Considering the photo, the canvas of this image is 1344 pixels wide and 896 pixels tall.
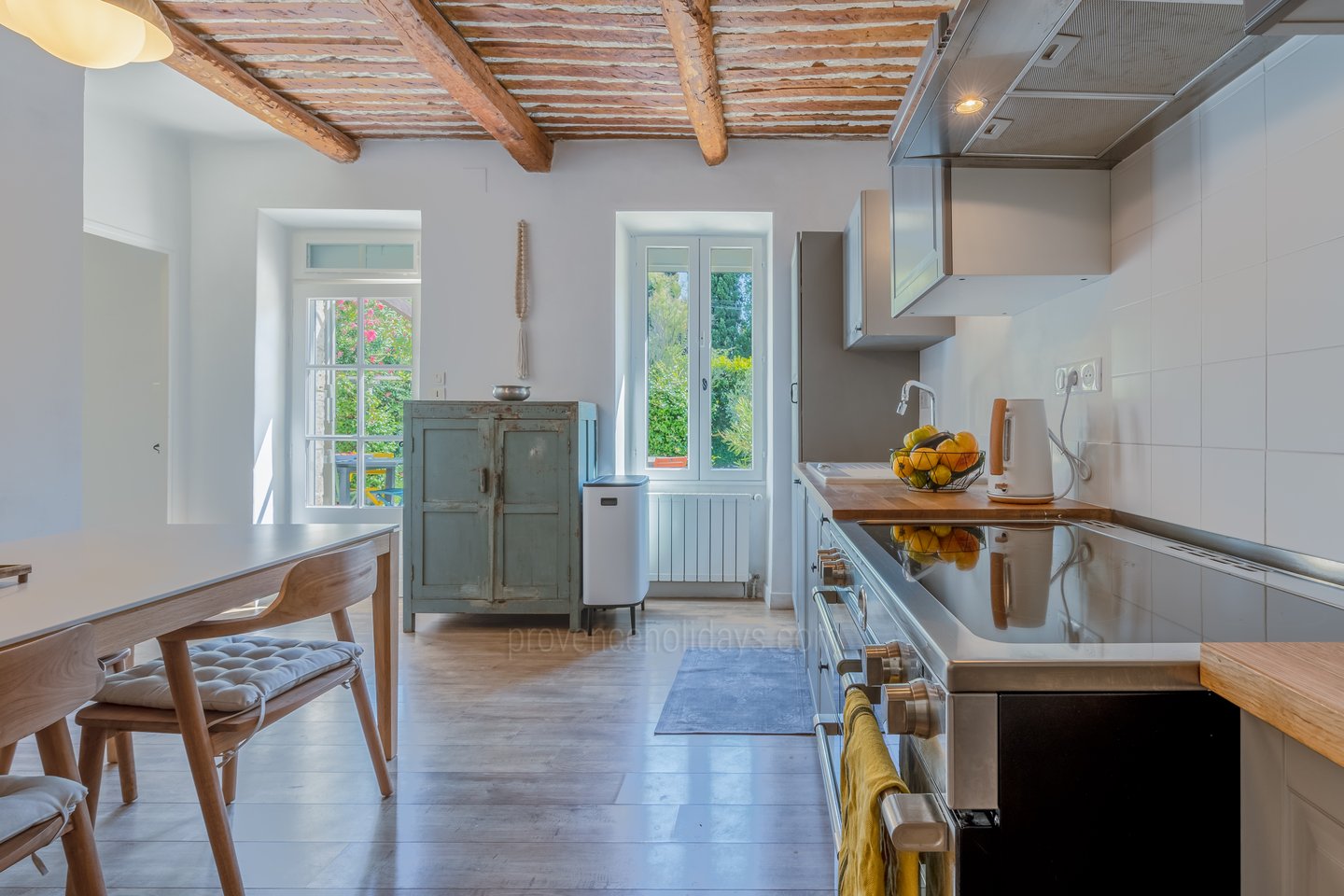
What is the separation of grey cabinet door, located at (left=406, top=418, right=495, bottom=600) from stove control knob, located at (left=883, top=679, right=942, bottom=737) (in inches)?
125

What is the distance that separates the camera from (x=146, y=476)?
13.8 feet

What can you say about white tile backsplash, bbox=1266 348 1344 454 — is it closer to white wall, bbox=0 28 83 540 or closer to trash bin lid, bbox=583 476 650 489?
trash bin lid, bbox=583 476 650 489

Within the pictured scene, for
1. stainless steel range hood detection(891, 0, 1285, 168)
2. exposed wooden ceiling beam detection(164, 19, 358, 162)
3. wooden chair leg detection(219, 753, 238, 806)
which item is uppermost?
exposed wooden ceiling beam detection(164, 19, 358, 162)

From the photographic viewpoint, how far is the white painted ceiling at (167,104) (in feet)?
11.3

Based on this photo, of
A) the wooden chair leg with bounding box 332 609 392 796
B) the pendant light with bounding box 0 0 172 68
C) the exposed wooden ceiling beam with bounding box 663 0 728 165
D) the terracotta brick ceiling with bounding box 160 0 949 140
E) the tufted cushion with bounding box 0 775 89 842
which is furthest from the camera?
the terracotta brick ceiling with bounding box 160 0 949 140

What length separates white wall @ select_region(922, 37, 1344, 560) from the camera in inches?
39.0

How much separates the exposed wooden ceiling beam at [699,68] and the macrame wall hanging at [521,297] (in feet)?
3.80

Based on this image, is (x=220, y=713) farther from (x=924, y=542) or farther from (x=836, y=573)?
(x=924, y=542)

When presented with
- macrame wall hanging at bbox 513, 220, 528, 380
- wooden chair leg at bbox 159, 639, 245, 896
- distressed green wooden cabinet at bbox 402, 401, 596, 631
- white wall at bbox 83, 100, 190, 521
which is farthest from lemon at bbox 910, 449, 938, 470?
white wall at bbox 83, 100, 190, 521

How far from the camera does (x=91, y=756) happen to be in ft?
5.32

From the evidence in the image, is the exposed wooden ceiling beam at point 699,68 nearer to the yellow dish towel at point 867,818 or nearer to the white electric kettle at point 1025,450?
the white electric kettle at point 1025,450

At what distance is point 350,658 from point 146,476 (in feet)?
11.0

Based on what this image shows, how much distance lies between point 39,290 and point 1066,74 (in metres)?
3.52

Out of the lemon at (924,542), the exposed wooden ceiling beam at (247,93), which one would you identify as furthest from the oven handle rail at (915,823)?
the exposed wooden ceiling beam at (247,93)
